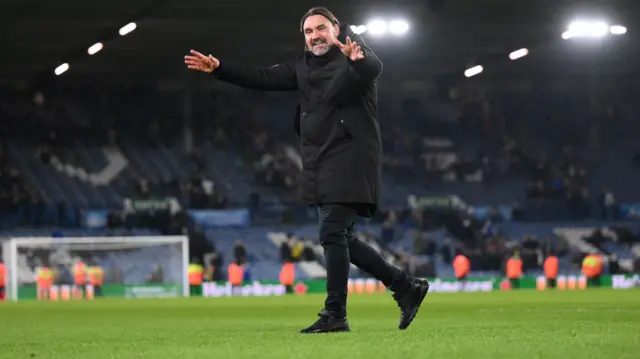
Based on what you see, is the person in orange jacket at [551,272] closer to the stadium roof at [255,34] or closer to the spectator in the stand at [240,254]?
the stadium roof at [255,34]

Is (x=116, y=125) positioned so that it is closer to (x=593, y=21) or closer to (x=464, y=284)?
(x=464, y=284)

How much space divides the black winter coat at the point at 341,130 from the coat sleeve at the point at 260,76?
14 cm

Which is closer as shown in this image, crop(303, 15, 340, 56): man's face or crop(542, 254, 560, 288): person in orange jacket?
crop(303, 15, 340, 56): man's face

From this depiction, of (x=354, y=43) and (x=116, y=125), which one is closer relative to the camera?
(x=354, y=43)

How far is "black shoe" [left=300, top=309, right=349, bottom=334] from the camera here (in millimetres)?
6520

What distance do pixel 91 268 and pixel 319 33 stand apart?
18603 millimetres

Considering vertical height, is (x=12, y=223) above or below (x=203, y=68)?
above

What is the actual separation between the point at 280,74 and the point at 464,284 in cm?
2054

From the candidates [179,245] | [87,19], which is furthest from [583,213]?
[87,19]

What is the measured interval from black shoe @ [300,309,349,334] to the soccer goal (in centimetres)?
1743

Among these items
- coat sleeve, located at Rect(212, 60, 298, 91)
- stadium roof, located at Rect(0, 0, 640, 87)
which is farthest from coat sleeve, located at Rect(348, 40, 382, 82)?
stadium roof, located at Rect(0, 0, 640, 87)

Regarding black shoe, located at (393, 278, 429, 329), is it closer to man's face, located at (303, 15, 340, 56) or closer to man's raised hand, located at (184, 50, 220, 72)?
man's face, located at (303, 15, 340, 56)

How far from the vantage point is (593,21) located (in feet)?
85.0

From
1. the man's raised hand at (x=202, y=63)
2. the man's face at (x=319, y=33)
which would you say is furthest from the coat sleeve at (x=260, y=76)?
the man's face at (x=319, y=33)
